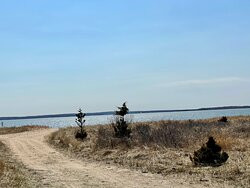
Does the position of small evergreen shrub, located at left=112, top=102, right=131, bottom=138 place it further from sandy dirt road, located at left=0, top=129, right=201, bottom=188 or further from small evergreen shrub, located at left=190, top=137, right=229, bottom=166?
small evergreen shrub, located at left=190, top=137, right=229, bottom=166

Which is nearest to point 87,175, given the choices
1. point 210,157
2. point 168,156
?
point 210,157

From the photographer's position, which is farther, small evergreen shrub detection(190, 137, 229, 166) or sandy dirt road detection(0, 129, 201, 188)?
small evergreen shrub detection(190, 137, 229, 166)

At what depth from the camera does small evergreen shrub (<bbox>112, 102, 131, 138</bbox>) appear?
3203 cm

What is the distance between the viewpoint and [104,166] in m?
20.3

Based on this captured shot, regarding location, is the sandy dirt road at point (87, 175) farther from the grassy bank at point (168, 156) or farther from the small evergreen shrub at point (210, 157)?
the small evergreen shrub at point (210, 157)

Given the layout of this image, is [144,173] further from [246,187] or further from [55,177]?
[246,187]

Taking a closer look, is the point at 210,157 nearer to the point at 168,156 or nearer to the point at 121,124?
the point at 168,156

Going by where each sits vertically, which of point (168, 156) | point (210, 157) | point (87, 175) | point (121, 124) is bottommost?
point (87, 175)

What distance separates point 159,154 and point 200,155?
389 centimetres

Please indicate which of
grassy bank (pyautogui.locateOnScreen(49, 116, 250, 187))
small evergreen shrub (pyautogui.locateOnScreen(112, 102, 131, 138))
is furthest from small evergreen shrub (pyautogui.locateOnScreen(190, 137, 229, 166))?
small evergreen shrub (pyautogui.locateOnScreen(112, 102, 131, 138))

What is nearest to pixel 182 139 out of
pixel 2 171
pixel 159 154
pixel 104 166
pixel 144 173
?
pixel 159 154

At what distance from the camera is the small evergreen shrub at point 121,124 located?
105ft

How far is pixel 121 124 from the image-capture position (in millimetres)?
32500

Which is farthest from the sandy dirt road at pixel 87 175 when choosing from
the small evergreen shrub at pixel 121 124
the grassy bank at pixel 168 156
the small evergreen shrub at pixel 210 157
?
the small evergreen shrub at pixel 121 124
